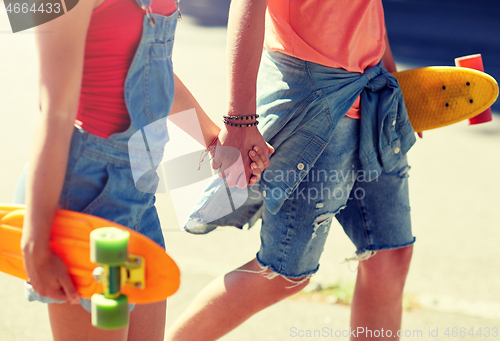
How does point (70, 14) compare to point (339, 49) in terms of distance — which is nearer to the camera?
point (70, 14)

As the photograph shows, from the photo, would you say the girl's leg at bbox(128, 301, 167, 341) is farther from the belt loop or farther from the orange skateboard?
the belt loop

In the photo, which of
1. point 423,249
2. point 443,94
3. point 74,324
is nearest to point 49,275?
point 74,324

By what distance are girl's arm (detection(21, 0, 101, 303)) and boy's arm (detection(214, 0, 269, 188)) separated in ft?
1.60

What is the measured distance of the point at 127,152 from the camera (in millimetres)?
1179

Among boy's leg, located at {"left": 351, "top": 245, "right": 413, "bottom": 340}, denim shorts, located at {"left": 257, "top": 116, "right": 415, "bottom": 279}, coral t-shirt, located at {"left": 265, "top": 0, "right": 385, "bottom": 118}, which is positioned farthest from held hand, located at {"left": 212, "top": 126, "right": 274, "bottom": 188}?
boy's leg, located at {"left": 351, "top": 245, "right": 413, "bottom": 340}

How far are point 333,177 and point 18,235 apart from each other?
35.7 inches

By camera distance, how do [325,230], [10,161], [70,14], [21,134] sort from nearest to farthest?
[70,14], [325,230], [10,161], [21,134]

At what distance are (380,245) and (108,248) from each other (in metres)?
1.11

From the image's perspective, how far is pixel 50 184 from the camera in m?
1.03

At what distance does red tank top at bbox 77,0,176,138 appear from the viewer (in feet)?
3.59

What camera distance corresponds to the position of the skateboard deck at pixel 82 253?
1.08 meters

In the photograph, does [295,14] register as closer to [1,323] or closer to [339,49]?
[339,49]

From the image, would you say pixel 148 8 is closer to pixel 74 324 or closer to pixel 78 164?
pixel 78 164

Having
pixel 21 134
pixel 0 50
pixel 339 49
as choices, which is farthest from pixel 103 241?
pixel 0 50
